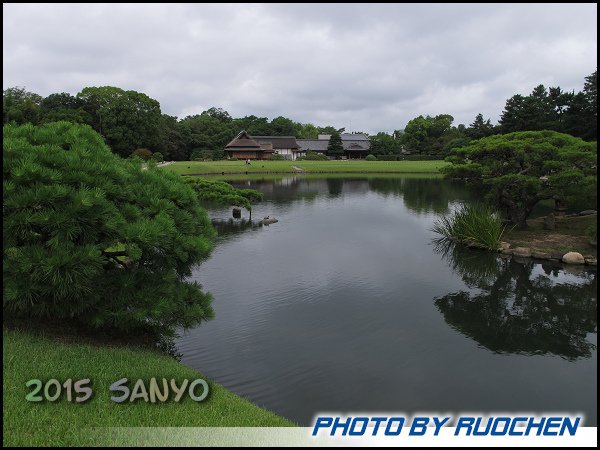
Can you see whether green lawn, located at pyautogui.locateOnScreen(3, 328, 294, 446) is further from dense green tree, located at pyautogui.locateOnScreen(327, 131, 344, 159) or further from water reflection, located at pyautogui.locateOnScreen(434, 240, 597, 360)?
dense green tree, located at pyautogui.locateOnScreen(327, 131, 344, 159)

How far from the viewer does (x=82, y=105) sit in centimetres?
4691

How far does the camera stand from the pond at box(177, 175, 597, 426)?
19.1 ft

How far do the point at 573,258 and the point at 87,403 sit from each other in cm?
1336

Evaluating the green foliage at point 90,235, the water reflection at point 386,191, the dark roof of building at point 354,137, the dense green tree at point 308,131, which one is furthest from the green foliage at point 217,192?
the dense green tree at point 308,131

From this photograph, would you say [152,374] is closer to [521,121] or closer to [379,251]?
[379,251]

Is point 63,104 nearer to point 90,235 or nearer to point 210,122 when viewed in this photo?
point 210,122

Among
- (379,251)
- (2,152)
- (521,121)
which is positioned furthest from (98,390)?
(521,121)

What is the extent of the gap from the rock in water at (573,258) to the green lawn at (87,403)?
1166 cm

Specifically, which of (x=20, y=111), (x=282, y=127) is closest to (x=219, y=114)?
(x=282, y=127)

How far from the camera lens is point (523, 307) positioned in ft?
30.8

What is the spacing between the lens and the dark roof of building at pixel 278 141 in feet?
223

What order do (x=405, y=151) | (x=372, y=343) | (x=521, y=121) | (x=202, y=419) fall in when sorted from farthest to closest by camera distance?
1. (x=405, y=151)
2. (x=521, y=121)
3. (x=372, y=343)
4. (x=202, y=419)

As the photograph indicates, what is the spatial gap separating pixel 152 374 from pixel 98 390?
0.61 metres

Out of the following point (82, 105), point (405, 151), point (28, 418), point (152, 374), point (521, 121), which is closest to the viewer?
point (28, 418)
